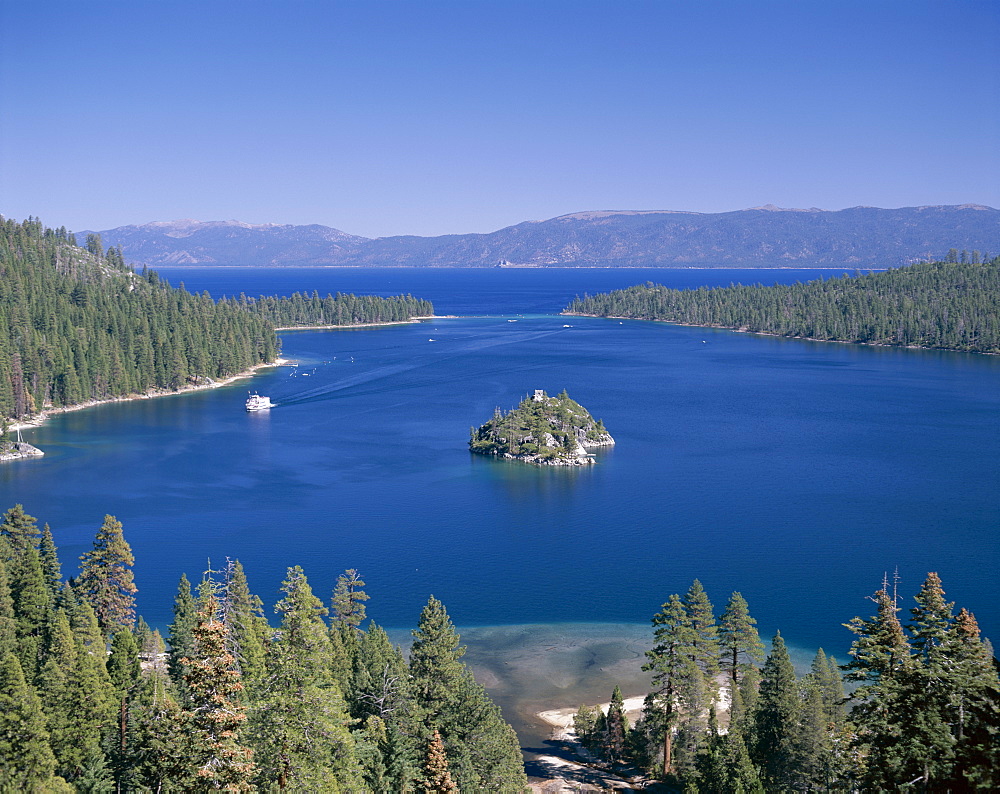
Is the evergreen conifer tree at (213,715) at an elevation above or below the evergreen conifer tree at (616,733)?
above

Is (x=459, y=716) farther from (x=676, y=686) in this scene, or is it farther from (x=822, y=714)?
(x=822, y=714)

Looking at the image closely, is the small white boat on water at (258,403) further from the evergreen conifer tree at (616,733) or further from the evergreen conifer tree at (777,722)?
the evergreen conifer tree at (777,722)

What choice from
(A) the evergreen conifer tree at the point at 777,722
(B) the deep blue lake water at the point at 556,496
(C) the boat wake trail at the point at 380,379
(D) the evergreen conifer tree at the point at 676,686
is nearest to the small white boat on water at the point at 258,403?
(B) the deep blue lake water at the point at 556,496

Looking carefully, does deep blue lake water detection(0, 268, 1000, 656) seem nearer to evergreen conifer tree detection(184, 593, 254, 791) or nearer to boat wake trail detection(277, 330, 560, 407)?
boat wake trail detection(277, 330, 560, 407)

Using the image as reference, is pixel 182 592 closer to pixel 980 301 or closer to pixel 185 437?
pixel 185 437

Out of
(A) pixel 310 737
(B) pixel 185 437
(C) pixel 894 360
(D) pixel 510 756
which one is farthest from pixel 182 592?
(C) pixel 894 360
